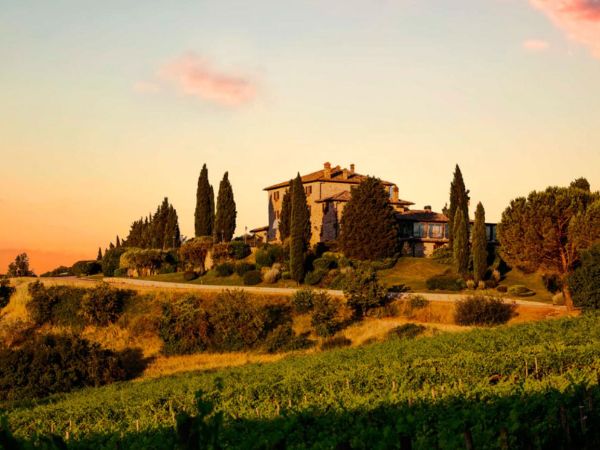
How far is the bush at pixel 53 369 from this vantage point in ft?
157

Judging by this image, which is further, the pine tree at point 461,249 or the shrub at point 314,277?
the pine tree at point 461,249

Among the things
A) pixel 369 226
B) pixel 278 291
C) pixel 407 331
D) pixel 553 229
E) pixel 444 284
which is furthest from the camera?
pixel 369 226

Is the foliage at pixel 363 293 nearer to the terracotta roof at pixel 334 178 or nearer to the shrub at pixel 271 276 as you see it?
the shrub at pixel 271 276

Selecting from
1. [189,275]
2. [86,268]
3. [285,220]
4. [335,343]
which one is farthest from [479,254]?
[86,268]

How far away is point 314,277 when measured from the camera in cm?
6794

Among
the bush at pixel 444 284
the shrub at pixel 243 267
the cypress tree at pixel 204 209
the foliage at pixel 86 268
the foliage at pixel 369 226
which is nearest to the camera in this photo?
the bush at pixel 444 284

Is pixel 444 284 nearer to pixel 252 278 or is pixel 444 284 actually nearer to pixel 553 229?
pixel 553 229

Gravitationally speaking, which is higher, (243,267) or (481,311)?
(243,267)

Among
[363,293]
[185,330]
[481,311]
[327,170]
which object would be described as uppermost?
[327,170]

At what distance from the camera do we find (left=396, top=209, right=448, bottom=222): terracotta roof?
87812mm

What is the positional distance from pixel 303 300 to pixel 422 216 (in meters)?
36.5

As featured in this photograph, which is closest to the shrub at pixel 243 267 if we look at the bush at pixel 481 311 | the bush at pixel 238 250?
the bush at pixel 238 250

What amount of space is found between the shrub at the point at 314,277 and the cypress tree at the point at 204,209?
76.6 ft

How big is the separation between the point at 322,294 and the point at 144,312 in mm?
15612
